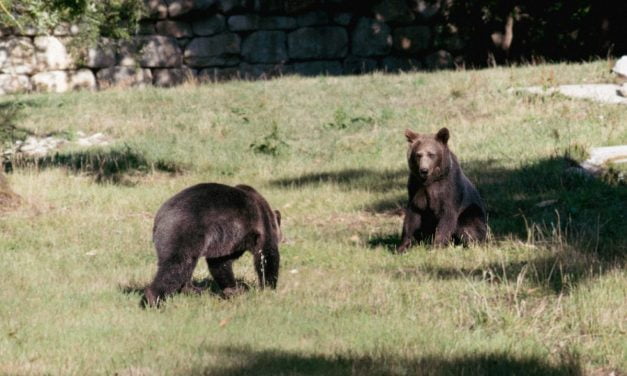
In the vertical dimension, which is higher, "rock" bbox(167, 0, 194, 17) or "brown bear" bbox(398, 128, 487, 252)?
"rock" bbox(167, 0, 194, 17)

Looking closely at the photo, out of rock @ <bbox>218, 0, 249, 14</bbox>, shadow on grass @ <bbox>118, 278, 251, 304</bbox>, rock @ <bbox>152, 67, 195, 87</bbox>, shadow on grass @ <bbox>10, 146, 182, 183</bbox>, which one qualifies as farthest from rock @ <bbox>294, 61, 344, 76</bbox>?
shadow on grass @ <bbox>118, 278, 251, 304</bbox>

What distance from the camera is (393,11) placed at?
2942 cm

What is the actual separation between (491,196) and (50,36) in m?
16.4

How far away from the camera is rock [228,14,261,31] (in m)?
28.8

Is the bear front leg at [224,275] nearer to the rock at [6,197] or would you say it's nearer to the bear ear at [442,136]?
the bear ear at [442,136]

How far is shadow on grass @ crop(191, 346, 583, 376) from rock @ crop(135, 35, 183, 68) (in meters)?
22.3

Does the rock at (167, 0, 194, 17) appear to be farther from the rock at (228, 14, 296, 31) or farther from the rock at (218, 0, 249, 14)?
the rock at (228, 14, 296, 31)

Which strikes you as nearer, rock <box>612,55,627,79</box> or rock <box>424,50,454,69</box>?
rock <box>612,55,627,79</box>

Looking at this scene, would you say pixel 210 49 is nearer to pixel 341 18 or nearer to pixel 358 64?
pixel 341 18

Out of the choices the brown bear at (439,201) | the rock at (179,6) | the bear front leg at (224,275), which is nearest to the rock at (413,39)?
the rock at (179,6)

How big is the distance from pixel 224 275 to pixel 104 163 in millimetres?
8757

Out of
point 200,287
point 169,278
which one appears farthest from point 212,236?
point 200,287

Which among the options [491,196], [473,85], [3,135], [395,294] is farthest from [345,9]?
[395,294]

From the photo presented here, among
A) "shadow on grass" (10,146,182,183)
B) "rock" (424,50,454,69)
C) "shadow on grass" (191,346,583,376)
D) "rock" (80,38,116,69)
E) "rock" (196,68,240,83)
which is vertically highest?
"rock" (80,38,116,69)
